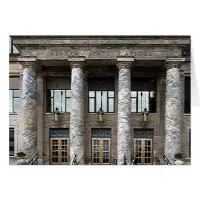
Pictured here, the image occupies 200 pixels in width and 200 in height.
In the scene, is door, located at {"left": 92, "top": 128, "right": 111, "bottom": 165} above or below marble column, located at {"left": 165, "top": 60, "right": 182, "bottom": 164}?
below

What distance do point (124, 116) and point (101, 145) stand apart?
3.28m

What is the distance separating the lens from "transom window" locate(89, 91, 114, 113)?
53.7 feet

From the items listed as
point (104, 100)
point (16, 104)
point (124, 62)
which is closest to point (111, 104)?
point (104, 100)

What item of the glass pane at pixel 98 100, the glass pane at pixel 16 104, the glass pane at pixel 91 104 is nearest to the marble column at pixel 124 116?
the glass pane at pixel 98 100

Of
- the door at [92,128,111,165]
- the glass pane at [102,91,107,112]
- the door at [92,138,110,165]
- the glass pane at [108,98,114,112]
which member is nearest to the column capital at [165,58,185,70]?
the glass pane at [108,98,114,112]

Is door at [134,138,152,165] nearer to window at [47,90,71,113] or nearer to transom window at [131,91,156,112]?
transom window at [131,91,156,112]

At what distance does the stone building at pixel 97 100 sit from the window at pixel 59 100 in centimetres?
7

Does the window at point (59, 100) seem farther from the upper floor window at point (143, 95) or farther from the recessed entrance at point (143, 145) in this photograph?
the recessed entrance at point (143, 145)

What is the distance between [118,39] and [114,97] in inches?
166

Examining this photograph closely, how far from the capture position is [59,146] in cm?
1617

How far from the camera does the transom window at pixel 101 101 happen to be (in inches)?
645

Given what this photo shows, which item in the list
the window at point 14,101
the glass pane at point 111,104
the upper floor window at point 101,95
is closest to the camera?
the window at point 14,101

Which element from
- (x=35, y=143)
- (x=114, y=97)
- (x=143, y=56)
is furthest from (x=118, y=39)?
(x=35, y=143)

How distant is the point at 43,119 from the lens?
16.3m
